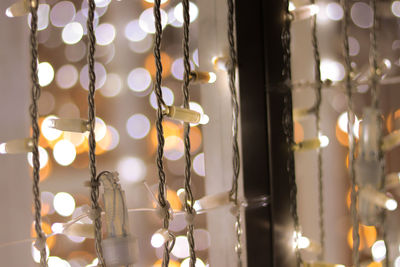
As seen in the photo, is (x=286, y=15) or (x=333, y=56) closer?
(x=286, y=15)

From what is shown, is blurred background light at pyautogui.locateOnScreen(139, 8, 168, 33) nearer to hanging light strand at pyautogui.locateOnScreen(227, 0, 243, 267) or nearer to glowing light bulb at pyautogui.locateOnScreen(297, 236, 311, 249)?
hanging light strand at pyautogui.locateOnScreen(227, 0, 243, 267)

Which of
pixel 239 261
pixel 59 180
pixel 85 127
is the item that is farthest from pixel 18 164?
pixel 239 261

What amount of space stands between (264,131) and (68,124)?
21cm

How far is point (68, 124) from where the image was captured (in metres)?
0.32

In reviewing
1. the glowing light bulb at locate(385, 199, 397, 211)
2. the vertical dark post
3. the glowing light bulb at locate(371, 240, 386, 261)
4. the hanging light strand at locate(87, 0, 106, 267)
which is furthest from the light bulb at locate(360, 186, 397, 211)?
the hanging light strand at locate(87, 0, 106, 267)

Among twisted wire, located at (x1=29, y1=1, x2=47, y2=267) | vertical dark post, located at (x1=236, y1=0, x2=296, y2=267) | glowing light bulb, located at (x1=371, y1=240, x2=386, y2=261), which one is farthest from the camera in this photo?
glowing light bulb, located at (x1=371, y1=240, x2=386, y2=261)

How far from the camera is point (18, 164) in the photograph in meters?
0.45

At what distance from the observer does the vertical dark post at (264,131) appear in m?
0.41

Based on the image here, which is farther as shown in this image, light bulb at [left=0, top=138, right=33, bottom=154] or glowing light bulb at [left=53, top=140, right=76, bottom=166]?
glowing light bulb at [left=53, top=140, right=76, bottom=166]

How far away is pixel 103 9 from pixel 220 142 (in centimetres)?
23

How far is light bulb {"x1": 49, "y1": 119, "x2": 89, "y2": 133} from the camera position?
318 mm

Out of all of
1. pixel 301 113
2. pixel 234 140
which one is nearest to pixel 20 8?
pixel 234 140

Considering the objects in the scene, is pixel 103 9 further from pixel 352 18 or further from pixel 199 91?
pixel 352 18

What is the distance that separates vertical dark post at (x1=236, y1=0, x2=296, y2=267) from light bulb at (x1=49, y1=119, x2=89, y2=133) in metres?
0.17
